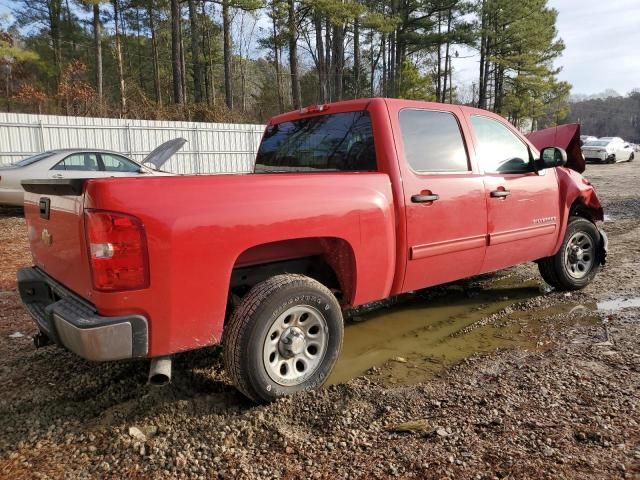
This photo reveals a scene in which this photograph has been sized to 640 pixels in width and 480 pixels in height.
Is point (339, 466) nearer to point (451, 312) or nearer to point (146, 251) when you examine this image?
point (146, 251)

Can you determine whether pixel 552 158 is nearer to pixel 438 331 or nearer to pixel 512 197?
pixel 512 197

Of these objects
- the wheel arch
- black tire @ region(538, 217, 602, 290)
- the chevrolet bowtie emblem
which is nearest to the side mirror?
black tire @ region(538, 217, 602, 290)

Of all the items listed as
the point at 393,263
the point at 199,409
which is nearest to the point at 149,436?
the point at 199,409

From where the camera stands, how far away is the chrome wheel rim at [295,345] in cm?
297

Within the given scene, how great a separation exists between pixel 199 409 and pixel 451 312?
2.76 m

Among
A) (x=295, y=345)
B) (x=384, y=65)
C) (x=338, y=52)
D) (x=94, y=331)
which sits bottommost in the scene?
(x=295, y=345)

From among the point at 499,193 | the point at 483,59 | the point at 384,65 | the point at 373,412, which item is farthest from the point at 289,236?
the point at 483,59

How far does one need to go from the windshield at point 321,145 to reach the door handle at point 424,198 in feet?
1.23

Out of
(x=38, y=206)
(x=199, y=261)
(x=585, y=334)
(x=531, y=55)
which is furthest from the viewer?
(x=531, y=55)

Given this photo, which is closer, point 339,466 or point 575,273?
point 339,466

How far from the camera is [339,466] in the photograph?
244 cm

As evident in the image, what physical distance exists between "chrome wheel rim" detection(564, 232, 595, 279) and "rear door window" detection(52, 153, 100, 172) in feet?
29.3

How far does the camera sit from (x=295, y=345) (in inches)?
119

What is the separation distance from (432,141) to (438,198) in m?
0.49
